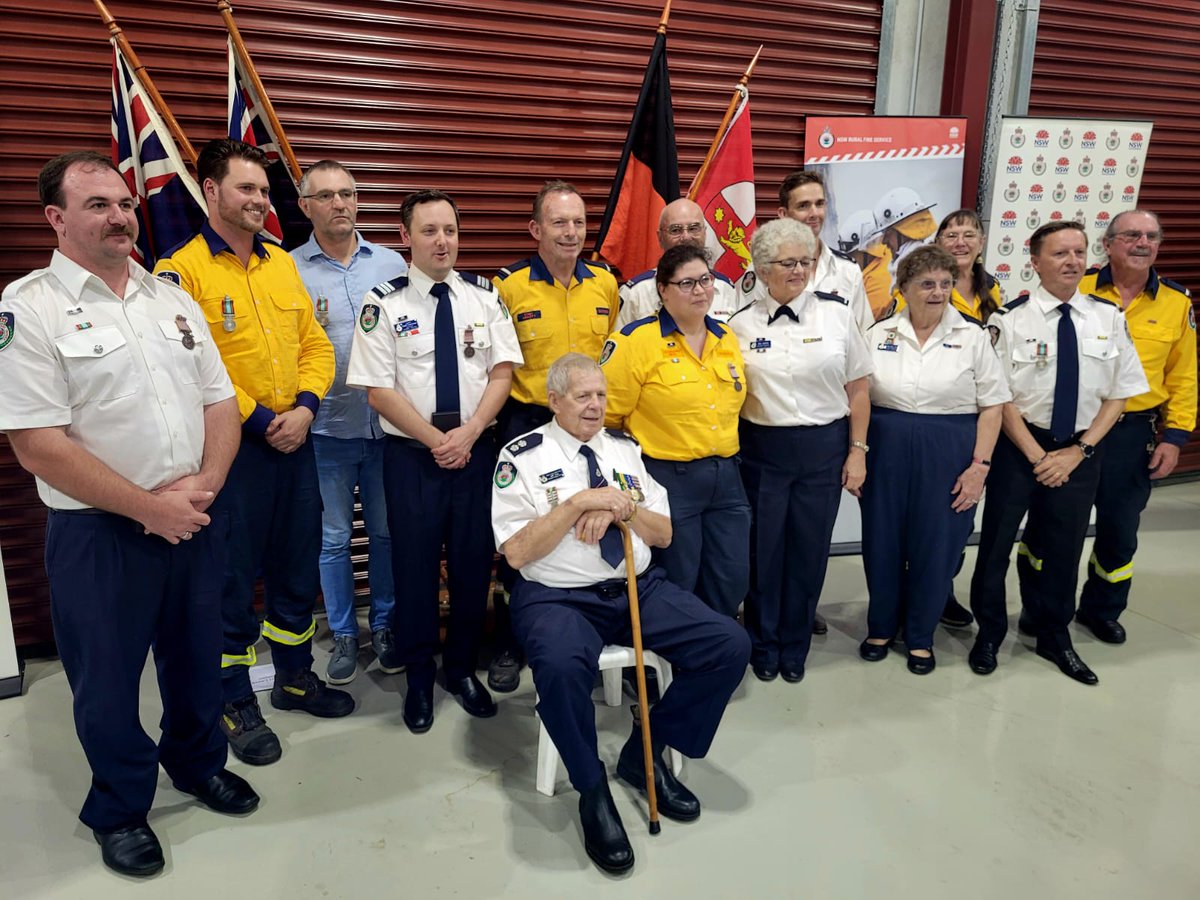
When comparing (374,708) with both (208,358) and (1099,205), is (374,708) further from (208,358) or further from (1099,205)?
(1099,205)

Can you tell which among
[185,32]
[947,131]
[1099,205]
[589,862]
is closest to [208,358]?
[589,862]

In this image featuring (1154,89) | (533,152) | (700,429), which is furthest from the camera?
(1154,89)

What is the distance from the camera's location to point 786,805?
2.65 metres

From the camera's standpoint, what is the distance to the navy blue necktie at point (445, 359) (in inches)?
115

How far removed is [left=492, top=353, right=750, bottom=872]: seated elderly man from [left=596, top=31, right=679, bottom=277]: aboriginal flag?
5.04ft

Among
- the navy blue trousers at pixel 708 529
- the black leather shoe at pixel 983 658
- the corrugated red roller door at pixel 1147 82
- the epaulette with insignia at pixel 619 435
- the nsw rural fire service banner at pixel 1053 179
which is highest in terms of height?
the corrugated red roller door at pixel 1147 82

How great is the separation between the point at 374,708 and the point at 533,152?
2818 millimetres

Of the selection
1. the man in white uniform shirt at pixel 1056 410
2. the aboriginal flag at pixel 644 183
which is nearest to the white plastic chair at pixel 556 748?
the man in white uniform shirt at pixel 1056 410

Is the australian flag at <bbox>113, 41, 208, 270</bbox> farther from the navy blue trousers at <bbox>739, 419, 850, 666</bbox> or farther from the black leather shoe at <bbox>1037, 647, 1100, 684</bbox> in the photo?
the black leather shoe at <bbox>1037, 647, 1100, 684</bbox>

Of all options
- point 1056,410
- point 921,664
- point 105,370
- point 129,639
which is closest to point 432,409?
point 105,370

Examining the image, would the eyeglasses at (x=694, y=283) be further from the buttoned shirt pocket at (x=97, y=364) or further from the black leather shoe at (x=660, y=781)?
the buttoned shirt pocket at (x=97, y=364)

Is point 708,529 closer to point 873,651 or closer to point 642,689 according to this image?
point 642,689

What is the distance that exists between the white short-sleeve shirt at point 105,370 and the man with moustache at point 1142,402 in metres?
3.66

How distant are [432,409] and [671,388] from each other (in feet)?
2.78
